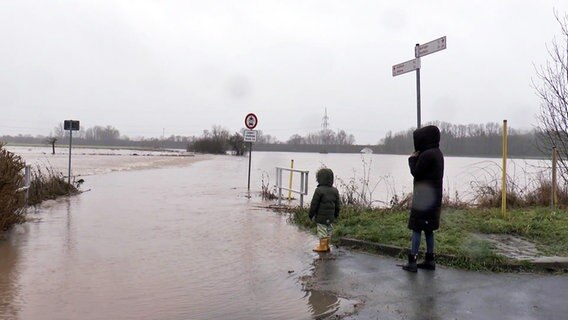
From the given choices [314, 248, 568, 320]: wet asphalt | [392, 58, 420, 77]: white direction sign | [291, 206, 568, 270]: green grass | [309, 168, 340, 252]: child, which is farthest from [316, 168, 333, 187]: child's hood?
[392, 58, 420, 77]: white direction sign

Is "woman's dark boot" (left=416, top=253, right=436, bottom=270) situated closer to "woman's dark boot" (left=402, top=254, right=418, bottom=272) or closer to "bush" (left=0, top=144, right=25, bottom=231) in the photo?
"woman's dark boot" (left=402, top=254, right=418, bottom=272)

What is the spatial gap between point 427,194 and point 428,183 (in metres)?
0.14

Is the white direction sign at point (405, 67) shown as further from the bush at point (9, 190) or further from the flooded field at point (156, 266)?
the bush at point (9, 190)

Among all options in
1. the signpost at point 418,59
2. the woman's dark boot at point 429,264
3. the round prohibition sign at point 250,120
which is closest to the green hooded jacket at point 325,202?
the woman's dark boot at point 429,264

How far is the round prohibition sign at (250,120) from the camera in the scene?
17.5m

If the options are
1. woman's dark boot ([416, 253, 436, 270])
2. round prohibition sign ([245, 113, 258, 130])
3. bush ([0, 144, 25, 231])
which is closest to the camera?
woman's dark boot ([416, 253, 436, 270])

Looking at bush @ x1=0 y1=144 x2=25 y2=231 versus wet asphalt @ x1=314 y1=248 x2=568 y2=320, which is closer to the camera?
wet asphalt @ x1=314 y1=248 x2=568 y2=320

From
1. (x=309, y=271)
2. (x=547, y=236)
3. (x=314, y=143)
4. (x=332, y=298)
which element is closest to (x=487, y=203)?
(x=547, y=236)

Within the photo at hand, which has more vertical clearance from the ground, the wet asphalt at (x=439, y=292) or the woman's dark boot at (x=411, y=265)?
the woman's dark boot at (x=411, y=265)

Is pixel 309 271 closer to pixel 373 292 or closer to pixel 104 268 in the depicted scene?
pixel 373 292

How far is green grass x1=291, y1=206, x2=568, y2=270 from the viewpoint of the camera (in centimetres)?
672

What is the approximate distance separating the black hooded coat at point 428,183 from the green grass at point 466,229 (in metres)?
0.78

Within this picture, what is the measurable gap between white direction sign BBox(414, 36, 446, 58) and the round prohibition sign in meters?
9.81

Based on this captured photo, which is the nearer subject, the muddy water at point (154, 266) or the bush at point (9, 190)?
the muddy water at point (154, 266)
